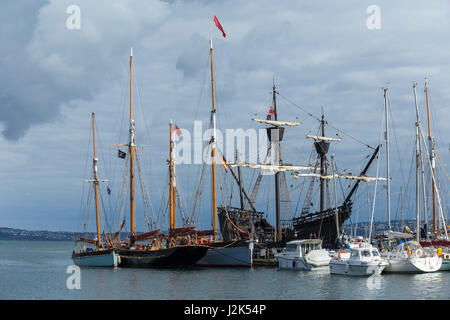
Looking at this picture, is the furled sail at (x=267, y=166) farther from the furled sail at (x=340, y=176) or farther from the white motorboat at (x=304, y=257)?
the white motorboat at (x=304, y=257)

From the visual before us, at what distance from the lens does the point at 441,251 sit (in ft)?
231

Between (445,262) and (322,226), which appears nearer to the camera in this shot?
(445,262)

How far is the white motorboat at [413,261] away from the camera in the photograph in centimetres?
6325

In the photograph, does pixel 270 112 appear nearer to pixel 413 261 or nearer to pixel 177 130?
pixel 177 130

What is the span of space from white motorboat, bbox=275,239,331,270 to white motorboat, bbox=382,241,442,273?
807 cm

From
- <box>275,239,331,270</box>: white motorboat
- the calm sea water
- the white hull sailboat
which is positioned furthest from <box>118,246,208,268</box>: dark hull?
<box>275,239,331,270</box>: white motorboat

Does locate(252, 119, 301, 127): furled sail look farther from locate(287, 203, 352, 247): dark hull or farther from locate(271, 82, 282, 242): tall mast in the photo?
locate(287, 203, 352, 247): dark hull

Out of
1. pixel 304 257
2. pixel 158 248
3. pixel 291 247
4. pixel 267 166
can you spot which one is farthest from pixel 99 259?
pixel 267 166

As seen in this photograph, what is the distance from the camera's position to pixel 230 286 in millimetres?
55000

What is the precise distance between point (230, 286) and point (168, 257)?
70.6 ft

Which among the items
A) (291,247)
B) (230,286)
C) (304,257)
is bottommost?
(230,286)

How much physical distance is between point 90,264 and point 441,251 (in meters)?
44.0

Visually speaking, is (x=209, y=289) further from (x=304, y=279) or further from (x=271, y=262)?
(x=271, y=262)

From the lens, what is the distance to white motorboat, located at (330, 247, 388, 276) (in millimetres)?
61188
